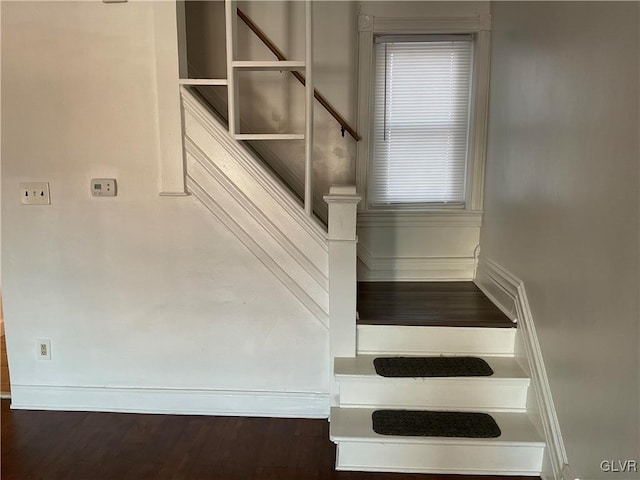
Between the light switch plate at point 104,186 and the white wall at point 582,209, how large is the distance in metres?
2.19

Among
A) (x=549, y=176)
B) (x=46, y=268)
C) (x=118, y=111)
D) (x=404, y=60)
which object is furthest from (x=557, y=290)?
(x=46, y=268)

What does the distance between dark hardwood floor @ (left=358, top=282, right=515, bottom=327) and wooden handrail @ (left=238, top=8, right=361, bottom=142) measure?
1116 mm

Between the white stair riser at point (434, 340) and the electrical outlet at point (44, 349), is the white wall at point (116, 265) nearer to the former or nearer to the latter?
the electrical outlet at point (44, 349)

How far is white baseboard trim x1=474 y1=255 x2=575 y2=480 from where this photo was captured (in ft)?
6.63

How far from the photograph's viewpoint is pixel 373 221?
11.4 feet

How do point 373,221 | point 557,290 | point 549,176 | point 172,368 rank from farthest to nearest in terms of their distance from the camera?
point 373,221, point 172,368, point 549,176, point 557,290

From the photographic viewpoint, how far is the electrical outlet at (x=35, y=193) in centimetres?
257

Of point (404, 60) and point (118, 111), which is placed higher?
point (404, 60)

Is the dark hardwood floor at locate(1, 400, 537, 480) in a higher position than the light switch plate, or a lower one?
lower

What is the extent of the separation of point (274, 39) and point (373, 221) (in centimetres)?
146

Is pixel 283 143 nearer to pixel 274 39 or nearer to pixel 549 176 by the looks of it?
pixel 274 39

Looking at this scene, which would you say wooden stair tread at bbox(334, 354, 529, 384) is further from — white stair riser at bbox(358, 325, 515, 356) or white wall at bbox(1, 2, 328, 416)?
white wall at bbox(1, 2, 328, 416)

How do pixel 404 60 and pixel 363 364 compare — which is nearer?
pixel 363 364

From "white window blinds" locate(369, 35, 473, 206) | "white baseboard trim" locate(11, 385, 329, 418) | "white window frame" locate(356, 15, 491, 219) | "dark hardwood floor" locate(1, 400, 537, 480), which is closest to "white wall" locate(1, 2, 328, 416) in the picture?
"white baseboard trim" locate(11, 385, 329, 418)
